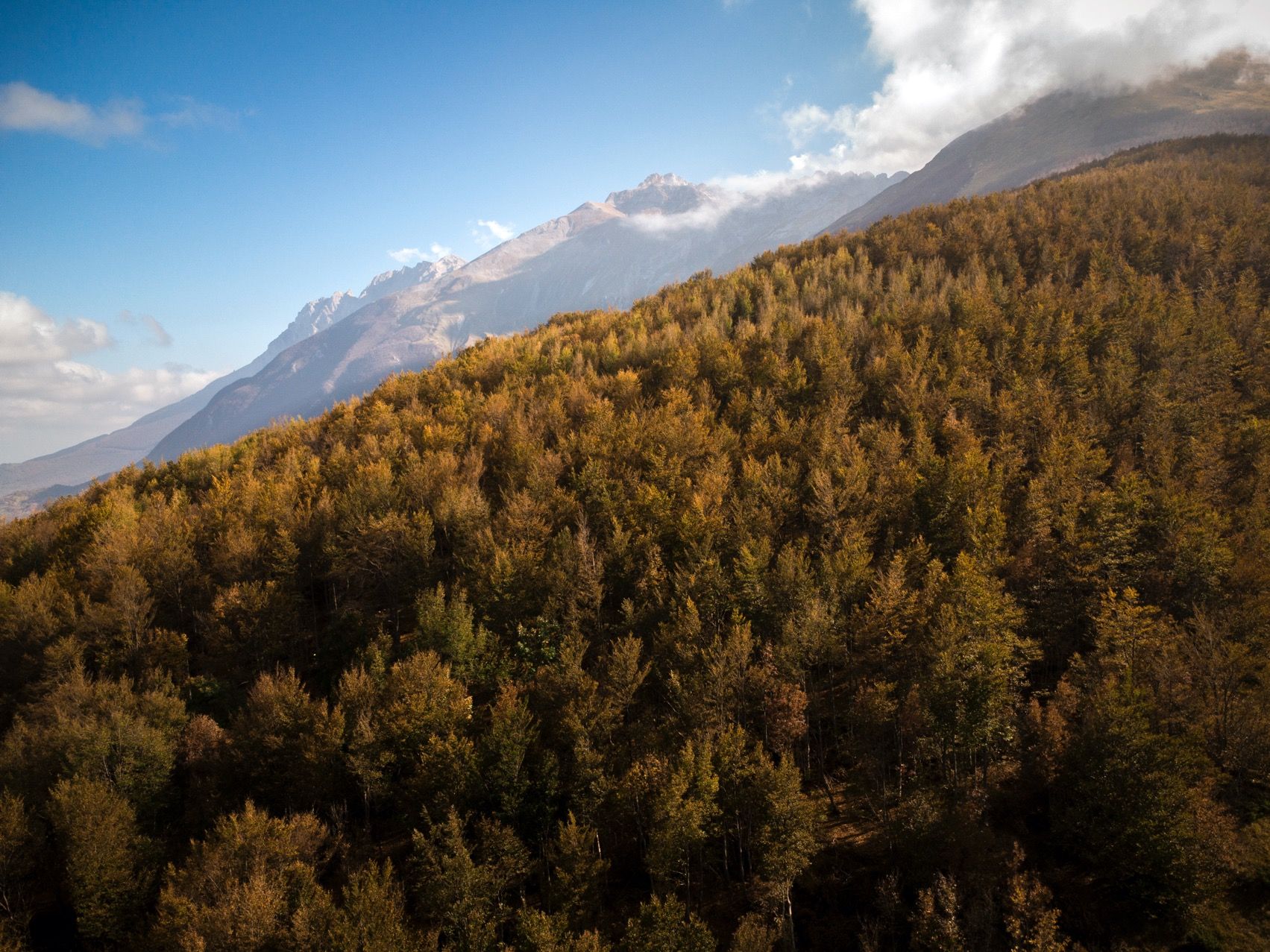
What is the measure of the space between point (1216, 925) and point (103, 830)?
63.3 m

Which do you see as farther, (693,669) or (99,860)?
(693,669)

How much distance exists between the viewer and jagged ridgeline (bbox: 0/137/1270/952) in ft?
106

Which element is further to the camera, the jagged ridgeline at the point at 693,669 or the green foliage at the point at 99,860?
the green foliage at the point at 99,860

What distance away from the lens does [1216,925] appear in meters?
30.6

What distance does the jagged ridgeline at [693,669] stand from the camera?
106ft

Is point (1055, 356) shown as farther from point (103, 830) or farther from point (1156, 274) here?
point (103, 830)

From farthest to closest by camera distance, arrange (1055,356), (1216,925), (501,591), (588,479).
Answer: (1055,356)
(588,479)
(501,591)
(1216,925)

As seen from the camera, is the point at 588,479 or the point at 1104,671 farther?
the point at 588,479

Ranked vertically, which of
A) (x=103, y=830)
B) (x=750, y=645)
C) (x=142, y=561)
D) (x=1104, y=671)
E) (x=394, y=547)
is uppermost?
(x=142, y=561)

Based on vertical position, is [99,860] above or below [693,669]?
above

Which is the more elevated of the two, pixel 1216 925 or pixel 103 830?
pixel 103 830

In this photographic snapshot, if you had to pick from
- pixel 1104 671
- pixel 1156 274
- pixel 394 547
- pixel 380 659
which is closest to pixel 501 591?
pixel 380 659

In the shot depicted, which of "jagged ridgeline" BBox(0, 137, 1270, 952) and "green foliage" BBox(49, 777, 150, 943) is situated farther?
"green foliage" BBox(49, 777, 150, 943)

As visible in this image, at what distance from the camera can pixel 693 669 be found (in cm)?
4200
